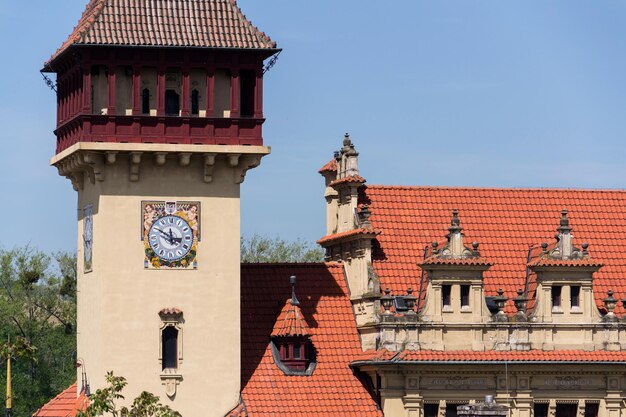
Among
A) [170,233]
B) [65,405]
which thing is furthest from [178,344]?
[65,405]

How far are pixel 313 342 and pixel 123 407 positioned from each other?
32.1 feet

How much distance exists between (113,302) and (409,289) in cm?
1099

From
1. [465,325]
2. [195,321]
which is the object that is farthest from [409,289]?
[195,321]

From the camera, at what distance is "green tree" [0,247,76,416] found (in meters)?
117

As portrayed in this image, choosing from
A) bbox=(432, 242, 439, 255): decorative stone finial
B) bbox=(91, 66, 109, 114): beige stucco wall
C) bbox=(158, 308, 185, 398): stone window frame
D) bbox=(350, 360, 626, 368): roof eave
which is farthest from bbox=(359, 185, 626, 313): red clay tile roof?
bbox=(91, 66, 109, 114): beige stucco wall

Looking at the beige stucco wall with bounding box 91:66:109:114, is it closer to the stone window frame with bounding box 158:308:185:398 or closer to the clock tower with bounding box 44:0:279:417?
the clock tower with bounding box 44:0:279:417

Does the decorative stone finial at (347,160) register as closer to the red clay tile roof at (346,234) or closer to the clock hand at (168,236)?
the red clay tile roof at (346,234)

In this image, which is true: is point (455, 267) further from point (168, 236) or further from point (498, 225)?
point (168, 236)

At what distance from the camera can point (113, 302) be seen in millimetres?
73750

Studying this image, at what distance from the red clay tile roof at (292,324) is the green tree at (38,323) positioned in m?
38.7

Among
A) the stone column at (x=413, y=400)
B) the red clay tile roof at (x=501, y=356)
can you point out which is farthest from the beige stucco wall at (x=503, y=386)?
the red clay tile roof at (x=501, y=356)

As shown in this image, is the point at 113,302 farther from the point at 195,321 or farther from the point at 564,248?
the point at 564,248

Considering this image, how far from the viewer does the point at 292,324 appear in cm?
7638

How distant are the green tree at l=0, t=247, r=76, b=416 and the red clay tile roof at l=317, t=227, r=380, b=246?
3495 centimetres
